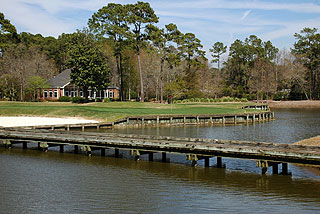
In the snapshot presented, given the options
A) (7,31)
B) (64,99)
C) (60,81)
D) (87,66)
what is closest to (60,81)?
(60,81)

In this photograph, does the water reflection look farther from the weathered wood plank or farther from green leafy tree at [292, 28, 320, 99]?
green leafy tree at [292, 28, 320, 99]

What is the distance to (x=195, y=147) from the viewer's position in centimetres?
2069

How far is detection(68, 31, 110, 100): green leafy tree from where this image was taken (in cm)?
7656

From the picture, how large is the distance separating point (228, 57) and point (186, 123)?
8132cm

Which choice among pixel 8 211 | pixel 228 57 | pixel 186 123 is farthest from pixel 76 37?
pixel 8 211

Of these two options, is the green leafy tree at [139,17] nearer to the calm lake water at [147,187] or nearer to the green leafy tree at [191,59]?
the green leafy tree at [191,59]

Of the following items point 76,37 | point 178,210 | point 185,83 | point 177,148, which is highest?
point 76,37

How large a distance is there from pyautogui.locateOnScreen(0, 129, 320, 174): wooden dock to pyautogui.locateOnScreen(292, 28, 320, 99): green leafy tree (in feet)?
306

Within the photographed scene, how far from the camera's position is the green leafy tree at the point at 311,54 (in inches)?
4284

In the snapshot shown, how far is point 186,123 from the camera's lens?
168 ft

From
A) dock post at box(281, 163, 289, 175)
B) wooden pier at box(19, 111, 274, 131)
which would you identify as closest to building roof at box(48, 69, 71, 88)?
wooden pier at box(19, 111, 274, 131)

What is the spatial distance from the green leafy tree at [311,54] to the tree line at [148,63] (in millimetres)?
259

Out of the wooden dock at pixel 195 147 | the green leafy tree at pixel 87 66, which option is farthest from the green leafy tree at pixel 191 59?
the wooden dock at pixel 195 147

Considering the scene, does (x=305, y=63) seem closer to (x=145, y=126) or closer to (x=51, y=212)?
(x=145, y=126)
